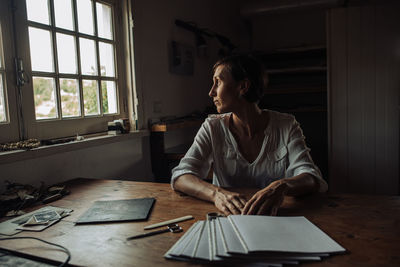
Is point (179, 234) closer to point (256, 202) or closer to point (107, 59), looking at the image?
point (256, 202)

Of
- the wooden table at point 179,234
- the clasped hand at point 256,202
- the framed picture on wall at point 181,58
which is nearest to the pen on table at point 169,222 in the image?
the wooden table at point 179,234

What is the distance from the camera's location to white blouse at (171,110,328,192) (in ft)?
5.14

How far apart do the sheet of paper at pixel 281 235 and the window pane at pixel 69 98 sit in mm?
1352

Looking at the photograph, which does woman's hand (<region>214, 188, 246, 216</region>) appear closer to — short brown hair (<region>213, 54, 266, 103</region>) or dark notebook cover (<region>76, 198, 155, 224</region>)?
dark notebook cover (<region>76, 198, 155, 224</region>)

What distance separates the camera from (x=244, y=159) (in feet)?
5.23

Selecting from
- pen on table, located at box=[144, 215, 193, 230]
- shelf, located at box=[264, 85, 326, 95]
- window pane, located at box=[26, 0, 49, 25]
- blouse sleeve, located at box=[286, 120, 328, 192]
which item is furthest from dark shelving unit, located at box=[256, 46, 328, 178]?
pen on table, located at box=[144, 215, 193, 230]

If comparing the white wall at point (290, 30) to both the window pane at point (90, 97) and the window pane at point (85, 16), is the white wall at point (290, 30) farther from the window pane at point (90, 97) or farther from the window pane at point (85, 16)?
the window pane at point (90, 97)

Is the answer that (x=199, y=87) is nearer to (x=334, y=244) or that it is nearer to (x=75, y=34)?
(x=75, y=34)

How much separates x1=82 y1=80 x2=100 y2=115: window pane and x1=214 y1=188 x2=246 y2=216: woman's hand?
1.25 m

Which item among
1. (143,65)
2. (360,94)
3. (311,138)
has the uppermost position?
(143,65)

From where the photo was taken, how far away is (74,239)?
38.1 inches

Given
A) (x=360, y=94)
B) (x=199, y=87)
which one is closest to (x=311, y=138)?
(x=360, y=94)

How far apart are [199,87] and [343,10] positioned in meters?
1.58

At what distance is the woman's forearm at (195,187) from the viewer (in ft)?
4.20
